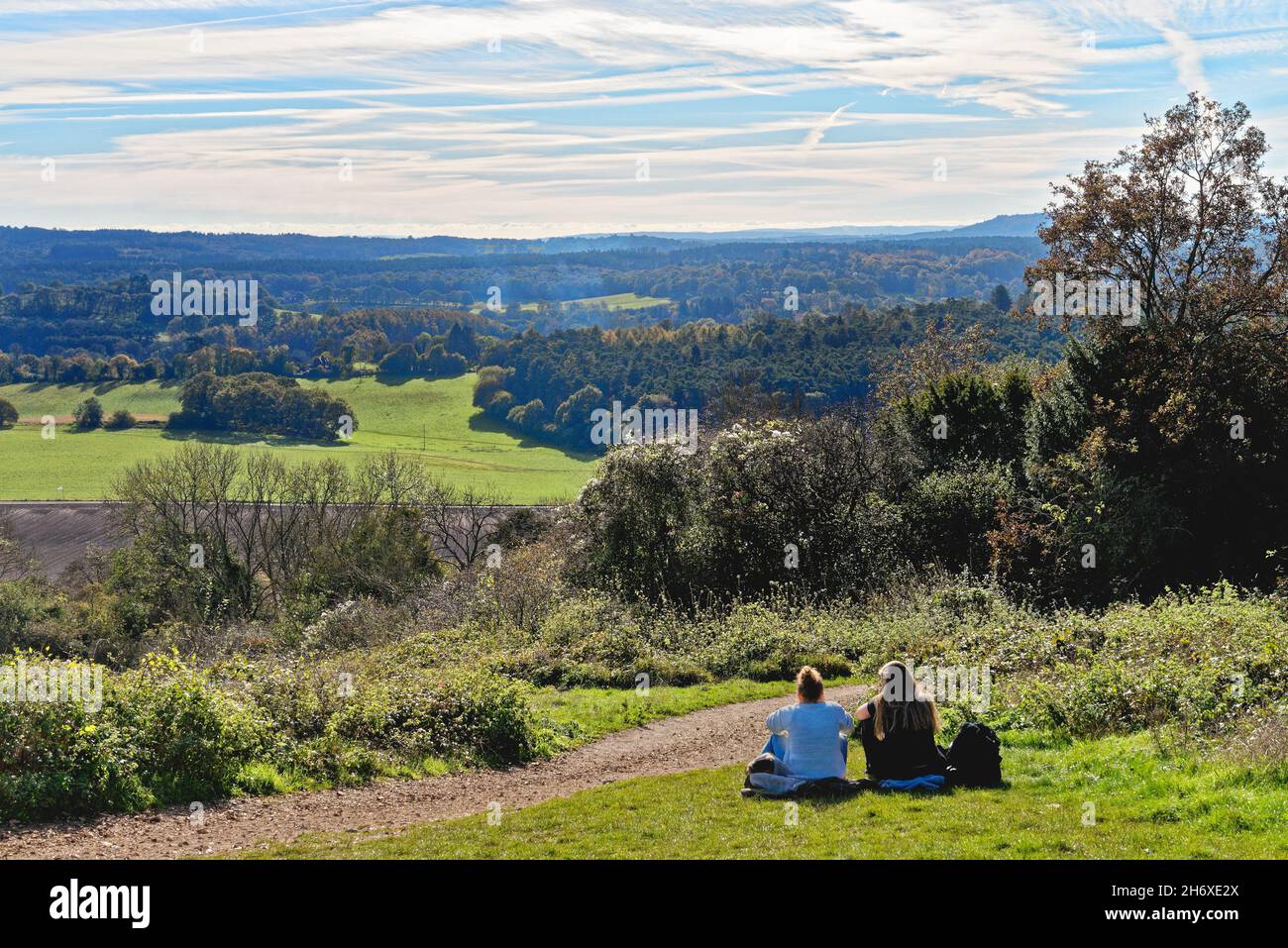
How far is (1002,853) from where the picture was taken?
7938 mm

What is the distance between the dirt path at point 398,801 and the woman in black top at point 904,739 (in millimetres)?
3775

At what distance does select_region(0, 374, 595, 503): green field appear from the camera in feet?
277

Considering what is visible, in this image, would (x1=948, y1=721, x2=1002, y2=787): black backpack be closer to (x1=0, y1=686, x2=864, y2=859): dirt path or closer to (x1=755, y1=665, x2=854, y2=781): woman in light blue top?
(x1=755, y1=665, x2=854, y2=781): woman in light blue top

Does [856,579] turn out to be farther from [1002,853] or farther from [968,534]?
[1002,853]

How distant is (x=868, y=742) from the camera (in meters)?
10.9

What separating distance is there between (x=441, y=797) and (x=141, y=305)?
146888mm

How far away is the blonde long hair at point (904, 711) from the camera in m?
10.6

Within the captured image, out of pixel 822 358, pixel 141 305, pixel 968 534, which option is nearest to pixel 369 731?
pixel 968 534
